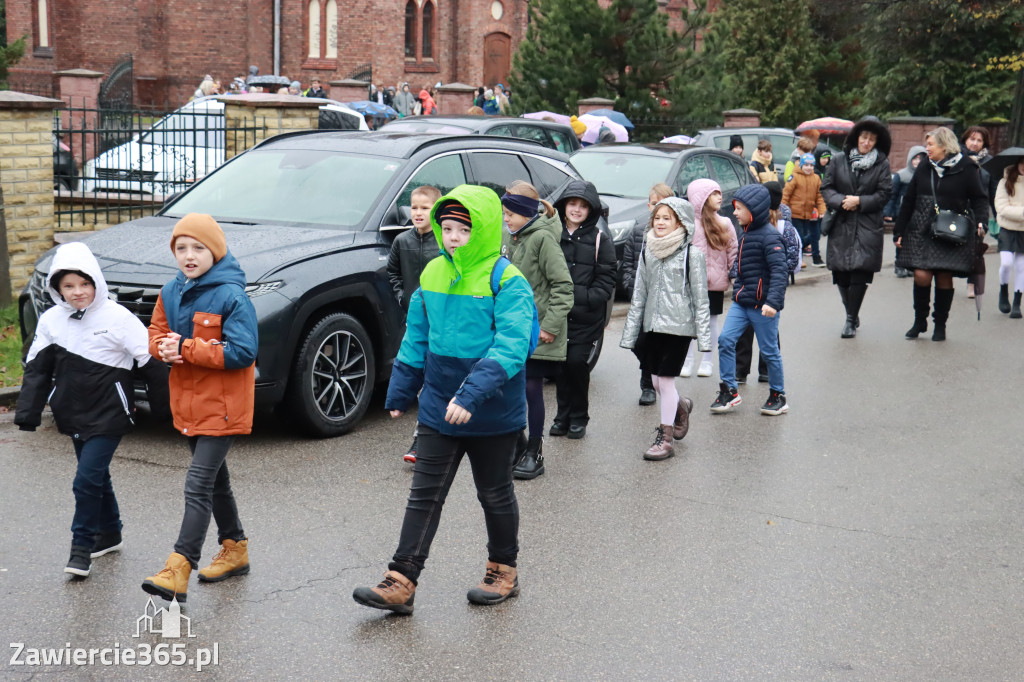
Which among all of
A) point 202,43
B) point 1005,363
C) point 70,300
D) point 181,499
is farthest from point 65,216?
point 202,43

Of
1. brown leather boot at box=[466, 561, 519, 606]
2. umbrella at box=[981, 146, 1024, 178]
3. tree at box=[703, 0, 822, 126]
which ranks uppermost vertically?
tree at box=[703, 0, 822, 126]

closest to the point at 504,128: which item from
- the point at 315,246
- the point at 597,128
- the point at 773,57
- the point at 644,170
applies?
the point at 644,170

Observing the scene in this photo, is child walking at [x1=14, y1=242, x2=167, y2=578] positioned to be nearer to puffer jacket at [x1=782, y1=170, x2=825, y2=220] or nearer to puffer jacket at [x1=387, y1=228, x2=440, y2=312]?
puffer jacket at [x1=387, y1=228, x2=440, y2=312]

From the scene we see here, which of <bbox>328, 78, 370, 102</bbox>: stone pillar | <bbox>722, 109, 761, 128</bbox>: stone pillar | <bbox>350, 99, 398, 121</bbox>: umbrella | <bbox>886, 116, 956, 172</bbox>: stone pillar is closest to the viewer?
<bbox>886, 116, 956, 172</bbox>: stone pillar

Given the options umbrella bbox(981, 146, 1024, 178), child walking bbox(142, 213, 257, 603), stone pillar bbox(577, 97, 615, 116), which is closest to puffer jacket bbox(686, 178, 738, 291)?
umbrella bbox(981, 146, 1024, 178)

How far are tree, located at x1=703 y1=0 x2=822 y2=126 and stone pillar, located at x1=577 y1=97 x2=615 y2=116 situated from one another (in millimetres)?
13756

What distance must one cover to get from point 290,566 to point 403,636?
89cm

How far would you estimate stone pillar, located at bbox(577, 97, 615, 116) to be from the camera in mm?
23103

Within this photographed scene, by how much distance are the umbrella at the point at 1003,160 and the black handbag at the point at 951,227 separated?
1.15m

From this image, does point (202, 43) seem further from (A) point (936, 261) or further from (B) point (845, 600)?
(B) point (845, 600)

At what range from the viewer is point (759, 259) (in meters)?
8.65

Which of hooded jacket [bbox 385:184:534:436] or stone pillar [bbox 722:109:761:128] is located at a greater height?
stone pillar [bbox 722:109:761:128]

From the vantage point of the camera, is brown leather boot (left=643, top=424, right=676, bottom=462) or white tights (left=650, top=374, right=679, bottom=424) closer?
brown leather boot (left=643, top=424, right=676, bottom=462)

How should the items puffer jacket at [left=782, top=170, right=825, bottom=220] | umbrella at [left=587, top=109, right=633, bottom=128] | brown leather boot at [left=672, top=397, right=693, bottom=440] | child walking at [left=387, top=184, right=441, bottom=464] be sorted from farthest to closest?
1. umbrella at [left=587, top=109, right=633, bottom=128]
2. puffer jacket at [left=782, top=170, right=825, bottom=220]
3. brown leather boot at [left=672, top=397, right=693, bottom=440]
4. child walking at [left=387, top=184, right=441, bottom=464]
